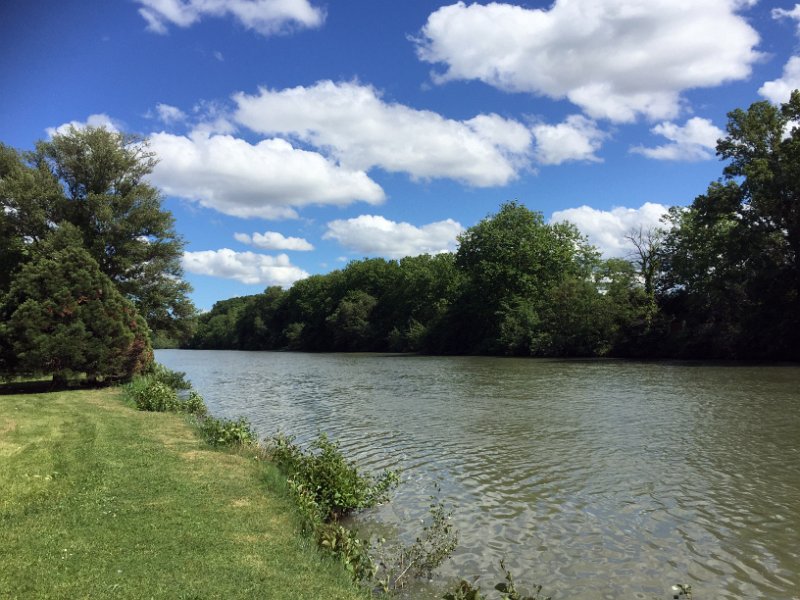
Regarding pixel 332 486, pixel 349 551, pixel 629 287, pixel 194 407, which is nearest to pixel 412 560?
pixel 349 551

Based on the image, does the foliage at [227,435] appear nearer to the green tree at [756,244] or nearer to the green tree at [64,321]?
the green tree at [64,321]

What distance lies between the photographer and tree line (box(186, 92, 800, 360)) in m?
39.8

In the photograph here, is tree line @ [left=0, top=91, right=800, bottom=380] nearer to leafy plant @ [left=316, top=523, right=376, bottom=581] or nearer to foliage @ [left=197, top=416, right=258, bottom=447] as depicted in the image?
foliage @ [left=197, top=416, right=258, bottom=447]

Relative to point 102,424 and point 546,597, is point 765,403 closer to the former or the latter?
point 546,597

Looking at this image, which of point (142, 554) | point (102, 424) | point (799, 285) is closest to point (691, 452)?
point (142, 554)

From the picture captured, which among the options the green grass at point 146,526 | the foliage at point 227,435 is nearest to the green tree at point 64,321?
the green grass at point 146,526

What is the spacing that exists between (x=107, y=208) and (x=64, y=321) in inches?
499

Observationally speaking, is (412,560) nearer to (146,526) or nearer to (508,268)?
(146,526)

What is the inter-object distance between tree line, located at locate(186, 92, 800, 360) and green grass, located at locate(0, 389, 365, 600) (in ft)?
96.5

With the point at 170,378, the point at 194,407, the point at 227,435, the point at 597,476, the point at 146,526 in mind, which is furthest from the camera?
the point at 170,378

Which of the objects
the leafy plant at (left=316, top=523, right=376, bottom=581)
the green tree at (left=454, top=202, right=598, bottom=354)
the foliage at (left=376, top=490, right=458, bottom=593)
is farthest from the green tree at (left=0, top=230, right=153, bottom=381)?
the green tree at (left=454, top=202, right=598, bottom=354)

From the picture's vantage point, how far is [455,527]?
8.69 meters

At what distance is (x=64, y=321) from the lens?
67.8 ft

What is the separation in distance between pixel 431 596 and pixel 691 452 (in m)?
9.74
